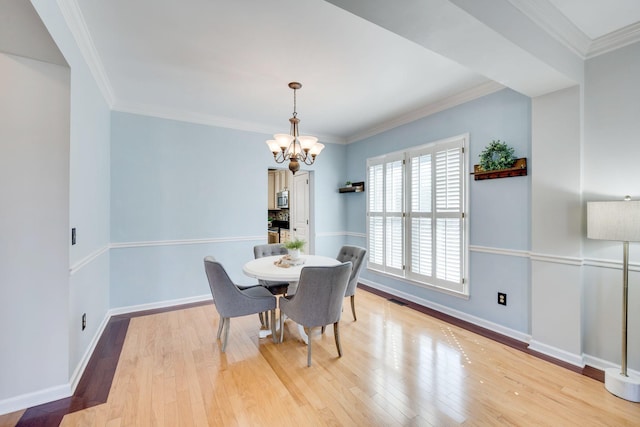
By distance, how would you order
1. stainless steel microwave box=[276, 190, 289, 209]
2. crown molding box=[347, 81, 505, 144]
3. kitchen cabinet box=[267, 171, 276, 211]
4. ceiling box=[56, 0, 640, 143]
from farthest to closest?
kitchen cabinet box=[267, 171, 276, 211] → stainless steel microwave box=[276, 190, 289, 209] → crown molding box=[347, 81, 505, 144] → ceiling box=[56, 0, 640, 143]

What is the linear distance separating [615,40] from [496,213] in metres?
1.64

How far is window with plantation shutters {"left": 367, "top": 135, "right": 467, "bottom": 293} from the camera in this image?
336 centimetres

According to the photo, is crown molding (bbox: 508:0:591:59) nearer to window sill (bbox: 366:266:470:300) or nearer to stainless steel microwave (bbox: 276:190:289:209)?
window sill (bbox: 366:266:470:300)

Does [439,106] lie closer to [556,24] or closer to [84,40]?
[556,24]

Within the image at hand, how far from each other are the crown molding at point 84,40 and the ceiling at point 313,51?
0.01 meters

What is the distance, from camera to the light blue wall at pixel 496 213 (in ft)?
9.18

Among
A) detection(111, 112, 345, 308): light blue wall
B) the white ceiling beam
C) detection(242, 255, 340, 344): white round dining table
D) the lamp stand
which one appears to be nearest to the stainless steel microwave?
detection(111, 112, 345, 308): light blue wall

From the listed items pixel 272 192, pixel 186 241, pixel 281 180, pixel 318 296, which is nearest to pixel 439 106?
pixel 318 296

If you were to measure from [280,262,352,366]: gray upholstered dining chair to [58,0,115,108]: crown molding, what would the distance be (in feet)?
7.76

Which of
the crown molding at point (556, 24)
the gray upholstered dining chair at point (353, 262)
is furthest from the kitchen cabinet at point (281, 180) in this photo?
the crown molding at point (556, 24)

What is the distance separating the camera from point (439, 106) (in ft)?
11.6

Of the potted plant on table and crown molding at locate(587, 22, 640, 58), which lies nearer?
crown molding at locate(587, 22, 640, 58)

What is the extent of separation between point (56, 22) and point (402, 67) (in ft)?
8.45

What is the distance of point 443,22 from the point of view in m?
1.58
